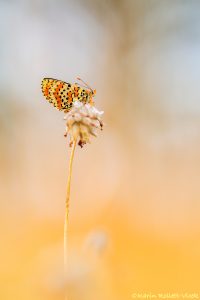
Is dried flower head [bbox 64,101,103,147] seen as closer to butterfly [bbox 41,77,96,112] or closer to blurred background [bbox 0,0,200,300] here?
butterfly [bbox 41,77,96,112]

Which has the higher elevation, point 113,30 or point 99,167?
point 113,30

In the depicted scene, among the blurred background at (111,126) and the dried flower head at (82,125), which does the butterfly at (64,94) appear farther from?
the blurred background at (111,126)

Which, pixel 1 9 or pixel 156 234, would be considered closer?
pixel 156 234

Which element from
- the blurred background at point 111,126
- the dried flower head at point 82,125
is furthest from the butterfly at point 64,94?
the blurred background at point 111,126

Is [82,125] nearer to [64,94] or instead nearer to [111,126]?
[64,94]

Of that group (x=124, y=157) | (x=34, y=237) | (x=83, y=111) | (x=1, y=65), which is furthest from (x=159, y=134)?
(x=83, y=111)

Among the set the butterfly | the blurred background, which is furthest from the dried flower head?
the blurred background

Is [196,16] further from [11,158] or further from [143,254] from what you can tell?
[143,254]

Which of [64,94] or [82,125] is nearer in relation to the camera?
[82,125]

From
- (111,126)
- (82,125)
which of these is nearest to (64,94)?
(82,125)
